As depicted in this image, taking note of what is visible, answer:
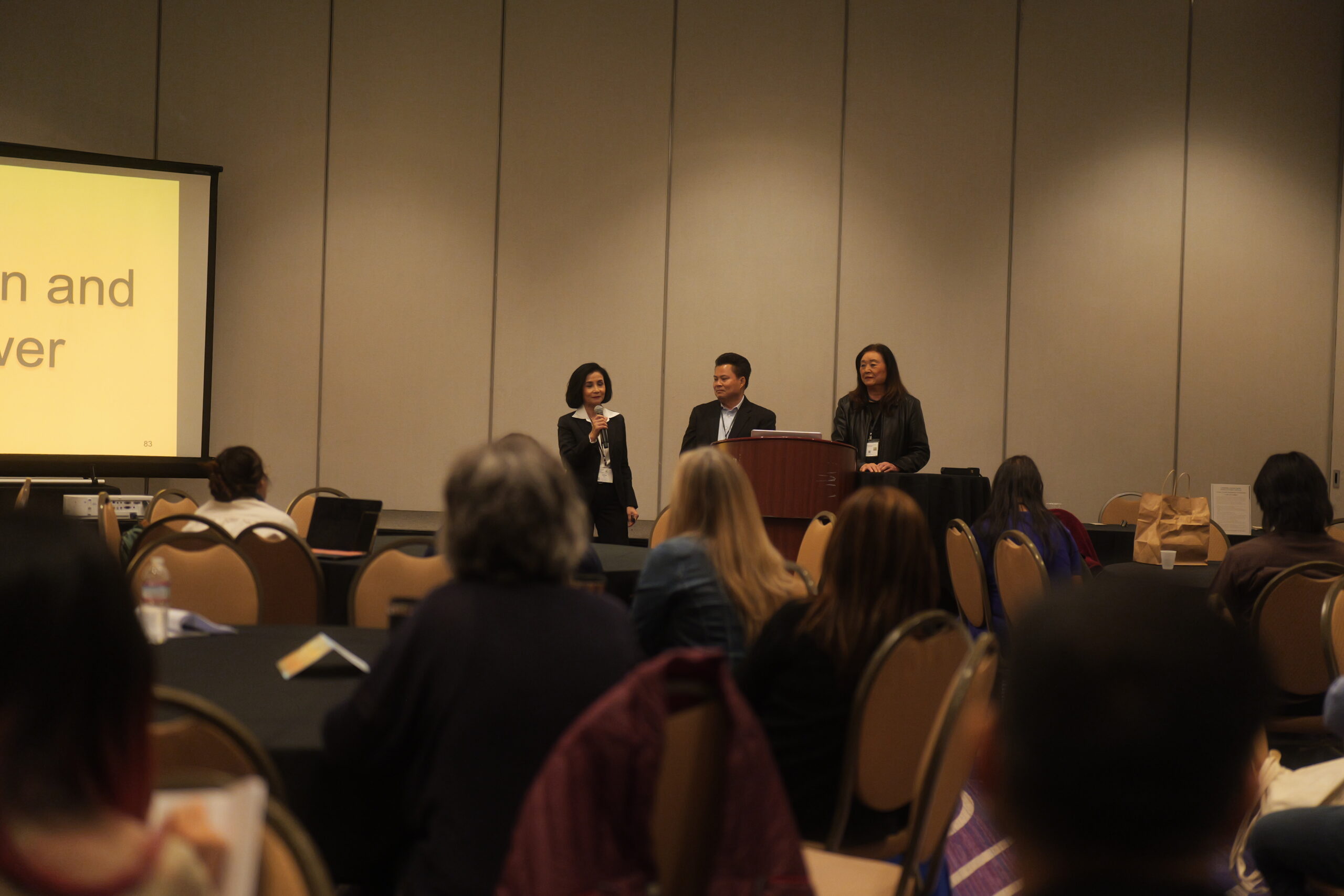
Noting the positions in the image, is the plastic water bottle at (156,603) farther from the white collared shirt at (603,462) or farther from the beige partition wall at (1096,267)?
the beige partition wall at (1096,267)

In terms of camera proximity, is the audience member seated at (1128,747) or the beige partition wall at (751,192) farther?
the beige partition wall at (751,192)

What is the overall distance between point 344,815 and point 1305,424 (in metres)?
8.10

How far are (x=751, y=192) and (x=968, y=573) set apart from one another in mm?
4037

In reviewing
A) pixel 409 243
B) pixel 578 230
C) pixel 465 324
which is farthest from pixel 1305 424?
pixel 409 243

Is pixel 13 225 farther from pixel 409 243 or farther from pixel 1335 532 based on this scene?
pixel 1335 532

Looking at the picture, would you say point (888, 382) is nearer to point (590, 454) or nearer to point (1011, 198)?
point (590, 454)

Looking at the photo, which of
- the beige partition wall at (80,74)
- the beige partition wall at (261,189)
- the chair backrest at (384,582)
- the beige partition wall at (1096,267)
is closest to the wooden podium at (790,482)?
the chair backrest at (384,582)

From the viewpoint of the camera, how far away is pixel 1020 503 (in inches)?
181

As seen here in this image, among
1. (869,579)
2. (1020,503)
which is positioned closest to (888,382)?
(1020,503)

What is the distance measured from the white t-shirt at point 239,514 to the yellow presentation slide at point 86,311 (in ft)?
11.2

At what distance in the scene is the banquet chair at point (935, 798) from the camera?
1.61 metres

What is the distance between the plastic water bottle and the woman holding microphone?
3796mm

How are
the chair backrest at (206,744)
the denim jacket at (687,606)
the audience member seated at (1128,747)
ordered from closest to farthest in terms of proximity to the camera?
the audience member seated at (1128,747) < the chair backrest at (206,744) < the denim jacket at (687,606)

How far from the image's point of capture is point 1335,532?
5707 millimetres
